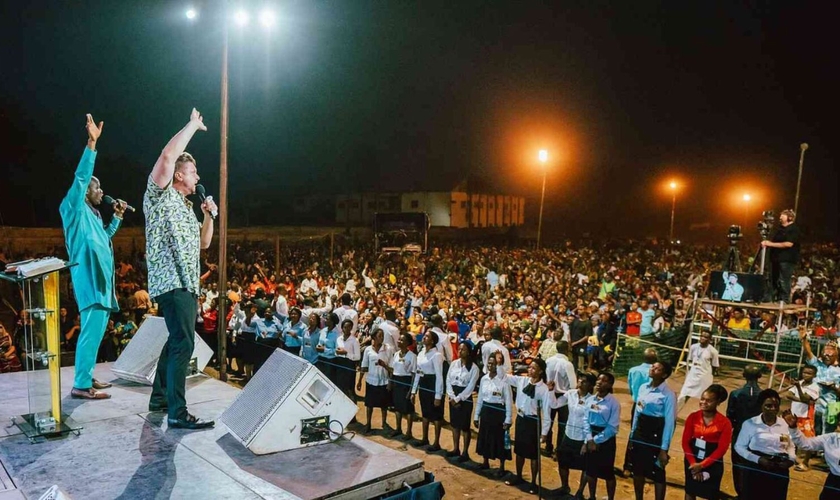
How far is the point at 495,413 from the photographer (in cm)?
700

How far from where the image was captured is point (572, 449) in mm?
6324

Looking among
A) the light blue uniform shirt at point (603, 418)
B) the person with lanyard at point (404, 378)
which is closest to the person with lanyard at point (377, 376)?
the person with lanyard at point (404, 378)

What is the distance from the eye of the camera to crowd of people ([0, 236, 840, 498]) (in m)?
5.89

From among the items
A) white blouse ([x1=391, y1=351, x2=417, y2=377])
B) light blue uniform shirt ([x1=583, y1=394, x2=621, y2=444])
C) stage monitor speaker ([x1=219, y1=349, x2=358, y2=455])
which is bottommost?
white blouse ([x1=391, y1=351, x2=417, y2=377])

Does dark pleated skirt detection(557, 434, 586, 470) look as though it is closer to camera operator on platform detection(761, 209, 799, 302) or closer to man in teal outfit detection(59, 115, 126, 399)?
man in teal outfit detection(59, 115, 126, 399)

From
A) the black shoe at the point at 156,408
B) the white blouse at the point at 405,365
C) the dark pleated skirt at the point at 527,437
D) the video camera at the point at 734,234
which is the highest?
the video camera at the point at 734,234

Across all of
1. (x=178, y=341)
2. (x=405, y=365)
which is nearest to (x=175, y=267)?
(x=178, y=341)

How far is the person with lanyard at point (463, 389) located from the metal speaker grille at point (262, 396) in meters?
3.68

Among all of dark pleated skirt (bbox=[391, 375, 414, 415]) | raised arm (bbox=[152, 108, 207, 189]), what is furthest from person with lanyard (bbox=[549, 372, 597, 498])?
raised arm (bbox=[152, 108, 207, 189])

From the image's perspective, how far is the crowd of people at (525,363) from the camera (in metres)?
5.89

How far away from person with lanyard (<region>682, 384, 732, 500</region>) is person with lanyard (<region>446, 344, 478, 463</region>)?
8.51ft

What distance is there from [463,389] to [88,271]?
447cm

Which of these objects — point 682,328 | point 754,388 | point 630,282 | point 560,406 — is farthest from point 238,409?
point 630,282

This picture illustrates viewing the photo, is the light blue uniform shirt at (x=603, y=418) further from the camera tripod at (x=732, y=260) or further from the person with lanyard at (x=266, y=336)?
the person with lanyard at (x=266, y=336)
